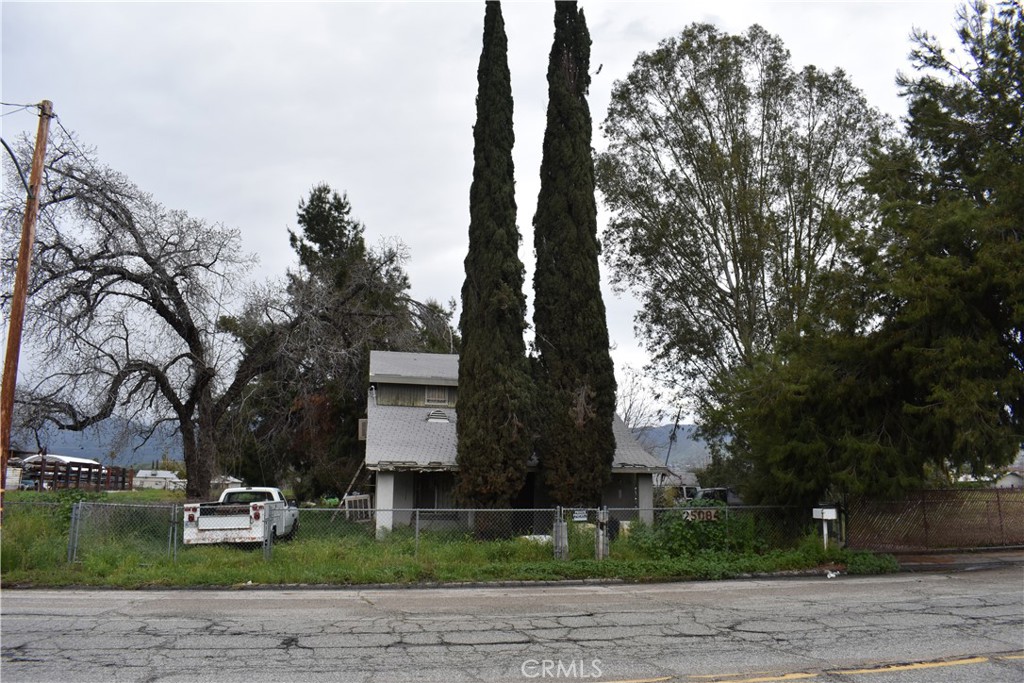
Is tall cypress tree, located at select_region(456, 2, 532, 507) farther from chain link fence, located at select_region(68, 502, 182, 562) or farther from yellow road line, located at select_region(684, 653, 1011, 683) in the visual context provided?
yellow road line, located at select_region(684, 653, 1011, 683)

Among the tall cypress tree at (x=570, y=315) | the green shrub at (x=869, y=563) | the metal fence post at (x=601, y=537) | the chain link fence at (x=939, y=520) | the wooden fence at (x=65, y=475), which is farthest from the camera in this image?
the wooden fence at (x=65, y=475)

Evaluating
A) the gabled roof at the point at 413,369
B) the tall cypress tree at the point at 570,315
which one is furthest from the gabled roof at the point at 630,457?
the gabled roof at the point at 413,369

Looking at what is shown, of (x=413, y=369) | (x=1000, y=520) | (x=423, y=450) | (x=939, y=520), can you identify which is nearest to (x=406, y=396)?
(x=413, y=369)

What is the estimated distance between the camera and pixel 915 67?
65.3 feet

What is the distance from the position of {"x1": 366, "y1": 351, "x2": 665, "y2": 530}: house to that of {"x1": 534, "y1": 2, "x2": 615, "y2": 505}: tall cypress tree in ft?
6.11

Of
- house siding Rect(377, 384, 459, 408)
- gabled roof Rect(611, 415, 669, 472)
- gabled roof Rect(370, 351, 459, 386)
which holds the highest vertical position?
gabled roof Rect(370, 351, 459, 386)

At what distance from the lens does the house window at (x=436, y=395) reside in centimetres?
2781

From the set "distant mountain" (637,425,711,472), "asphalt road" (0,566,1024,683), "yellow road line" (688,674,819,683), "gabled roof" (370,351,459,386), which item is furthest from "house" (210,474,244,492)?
"yellow road line" (688,674,819,683)

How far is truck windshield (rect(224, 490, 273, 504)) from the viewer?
2158 centimetres

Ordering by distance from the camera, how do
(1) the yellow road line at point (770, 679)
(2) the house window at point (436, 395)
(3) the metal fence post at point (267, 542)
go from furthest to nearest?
1. (2) the house window at point (436, 395)
2. (3) the metal fence post at point (267, 542)
3. (1) the yellow road line at point (770, 679)

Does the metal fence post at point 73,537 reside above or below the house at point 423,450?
below

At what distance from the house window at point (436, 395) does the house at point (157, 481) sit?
4359 centimetres

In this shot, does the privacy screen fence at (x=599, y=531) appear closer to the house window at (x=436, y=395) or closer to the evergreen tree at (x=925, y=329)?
the evergreen tree at (x=925, y=329)

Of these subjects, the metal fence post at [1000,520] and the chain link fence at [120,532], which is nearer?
the chain link fence at [120,532]
